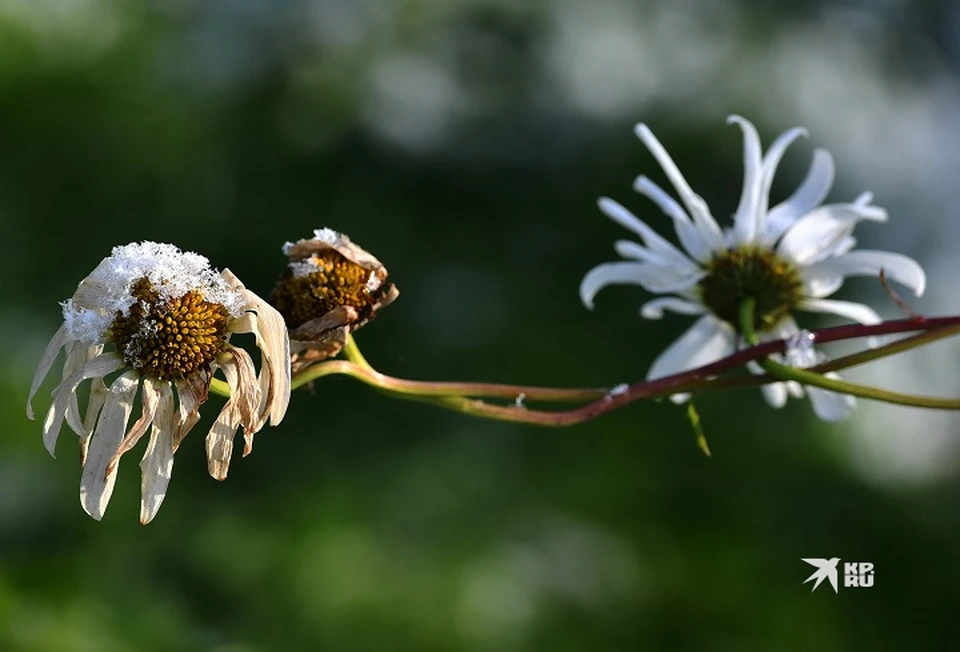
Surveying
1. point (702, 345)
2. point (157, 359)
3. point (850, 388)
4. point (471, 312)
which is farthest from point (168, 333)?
point (471, 312)

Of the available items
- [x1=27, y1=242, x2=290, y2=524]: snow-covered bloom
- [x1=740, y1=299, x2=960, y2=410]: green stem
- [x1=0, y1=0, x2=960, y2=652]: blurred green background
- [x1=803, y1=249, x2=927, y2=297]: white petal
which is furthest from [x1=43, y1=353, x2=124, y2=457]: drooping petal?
[x1=0, y1=0, x2=960, y2=652]: blurred green background

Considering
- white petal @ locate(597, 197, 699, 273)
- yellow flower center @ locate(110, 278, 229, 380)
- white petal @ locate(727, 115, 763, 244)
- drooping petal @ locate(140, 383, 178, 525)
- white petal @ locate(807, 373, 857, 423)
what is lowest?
drooping petal @ locate(140, 383, 178, 525)

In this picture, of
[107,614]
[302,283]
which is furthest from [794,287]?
[107,614]

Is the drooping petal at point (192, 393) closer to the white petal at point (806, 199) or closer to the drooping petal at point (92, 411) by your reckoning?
the drooping petal at point (92, 411)

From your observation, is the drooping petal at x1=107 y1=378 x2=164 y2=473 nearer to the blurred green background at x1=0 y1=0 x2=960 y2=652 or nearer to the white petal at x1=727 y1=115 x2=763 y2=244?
the white petal at x1=727 y1=115 x2=763 y2=244

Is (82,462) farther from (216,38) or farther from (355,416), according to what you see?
(216,38)

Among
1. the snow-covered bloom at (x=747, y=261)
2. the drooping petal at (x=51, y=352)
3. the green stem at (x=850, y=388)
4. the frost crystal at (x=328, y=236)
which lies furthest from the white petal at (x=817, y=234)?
the drooping petal at (x=51, y=352)
